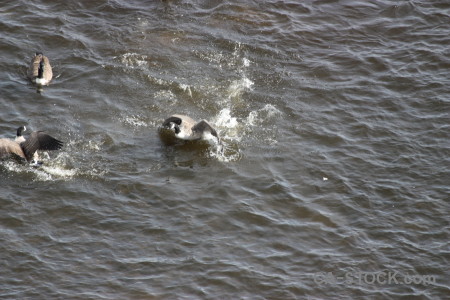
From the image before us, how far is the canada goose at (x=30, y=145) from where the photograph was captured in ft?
37.9

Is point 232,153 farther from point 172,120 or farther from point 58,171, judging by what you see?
point 58,171

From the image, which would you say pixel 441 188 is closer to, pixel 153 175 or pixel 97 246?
pixel 153 175

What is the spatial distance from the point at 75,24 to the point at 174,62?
2.76 metres

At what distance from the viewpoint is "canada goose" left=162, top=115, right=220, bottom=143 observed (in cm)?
1238

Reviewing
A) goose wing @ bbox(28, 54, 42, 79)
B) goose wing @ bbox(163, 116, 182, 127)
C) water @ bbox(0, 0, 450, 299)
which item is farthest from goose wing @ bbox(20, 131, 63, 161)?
goose wing @ bbox(28, 54, 42, 79)

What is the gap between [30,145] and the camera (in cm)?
1154

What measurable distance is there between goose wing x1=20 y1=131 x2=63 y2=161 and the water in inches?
11.5

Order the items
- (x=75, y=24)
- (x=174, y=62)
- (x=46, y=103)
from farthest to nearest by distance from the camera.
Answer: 1. (x=75, y=24)
2. (x=174, y=62)
3. (x=46, y=103)

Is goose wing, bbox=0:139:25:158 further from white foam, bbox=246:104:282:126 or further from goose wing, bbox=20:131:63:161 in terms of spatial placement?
white foam, bbox=246:104:282:126

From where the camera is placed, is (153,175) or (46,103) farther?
(46,103)

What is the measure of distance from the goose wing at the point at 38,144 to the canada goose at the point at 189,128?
6.76 feet

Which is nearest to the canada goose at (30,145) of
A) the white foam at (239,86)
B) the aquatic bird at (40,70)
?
the aquatic bird at (40,70)

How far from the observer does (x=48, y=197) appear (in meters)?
11.0

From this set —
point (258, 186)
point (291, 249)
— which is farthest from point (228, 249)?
point (258, 186)
